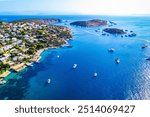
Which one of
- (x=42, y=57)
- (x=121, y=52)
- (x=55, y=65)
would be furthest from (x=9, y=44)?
(x=121, y=52)

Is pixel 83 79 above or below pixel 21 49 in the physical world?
below

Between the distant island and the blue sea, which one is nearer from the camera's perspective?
the blue sea

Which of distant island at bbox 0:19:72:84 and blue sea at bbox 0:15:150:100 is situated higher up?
distant island at bbox 0:19:72:84

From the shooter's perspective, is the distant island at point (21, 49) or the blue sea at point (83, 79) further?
the distant island at point (21, 49)

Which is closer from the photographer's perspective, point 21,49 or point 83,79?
point 83,79

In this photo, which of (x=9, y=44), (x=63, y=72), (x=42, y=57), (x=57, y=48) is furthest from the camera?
(x=57, y=48)

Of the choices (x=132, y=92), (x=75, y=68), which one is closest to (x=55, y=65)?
(x=75, y=68)

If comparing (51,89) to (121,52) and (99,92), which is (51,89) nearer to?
(99,92)

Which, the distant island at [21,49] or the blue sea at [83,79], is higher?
the distant island at [21,49]

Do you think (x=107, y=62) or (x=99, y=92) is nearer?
(x=99, y=92)

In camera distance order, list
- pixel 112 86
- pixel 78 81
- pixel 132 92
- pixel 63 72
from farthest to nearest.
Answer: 1. pixel 63 72
2. pixel 78 81
3. pixel 112 86
4. pixel 132 92

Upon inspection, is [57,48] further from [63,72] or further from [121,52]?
[63,72]
